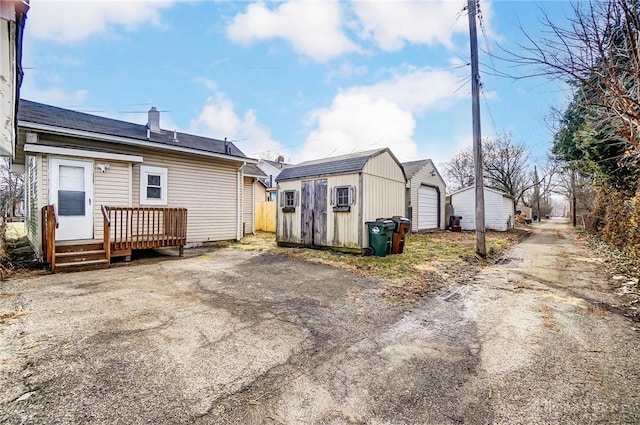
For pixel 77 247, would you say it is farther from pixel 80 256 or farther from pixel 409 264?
pixel 409 264

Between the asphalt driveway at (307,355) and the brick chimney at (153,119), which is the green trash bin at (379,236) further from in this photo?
the brick chimney at (153,119)

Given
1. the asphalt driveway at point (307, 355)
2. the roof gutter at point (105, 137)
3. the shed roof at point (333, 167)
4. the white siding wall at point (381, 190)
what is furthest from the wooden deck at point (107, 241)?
the white siding wall at point (381, 190)

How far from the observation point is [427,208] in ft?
56.6

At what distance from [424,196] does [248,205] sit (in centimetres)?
1031

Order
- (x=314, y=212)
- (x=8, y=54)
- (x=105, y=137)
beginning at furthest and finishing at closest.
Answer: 1. (x=314, y=212)
2. (x=105, y=137)
3. (x=8, y=54)

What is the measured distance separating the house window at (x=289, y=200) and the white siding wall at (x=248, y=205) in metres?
5.04

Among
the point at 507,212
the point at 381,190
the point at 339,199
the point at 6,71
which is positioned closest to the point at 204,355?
the point at 6,71

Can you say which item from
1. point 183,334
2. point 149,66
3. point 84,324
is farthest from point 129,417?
point 149,66

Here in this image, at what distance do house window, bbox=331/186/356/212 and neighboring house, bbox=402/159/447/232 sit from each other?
25.4 ft

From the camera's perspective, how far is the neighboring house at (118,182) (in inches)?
273

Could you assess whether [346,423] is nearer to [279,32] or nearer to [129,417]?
[129,417]

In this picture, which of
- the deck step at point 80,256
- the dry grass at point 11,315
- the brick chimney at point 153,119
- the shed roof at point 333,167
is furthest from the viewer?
the brick chimney at point 153,119

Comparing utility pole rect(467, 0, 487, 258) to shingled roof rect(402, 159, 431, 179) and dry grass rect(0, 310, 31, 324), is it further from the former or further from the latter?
dry grass rect(0, 310, 31, 324)

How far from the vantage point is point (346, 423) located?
75.7 inches
